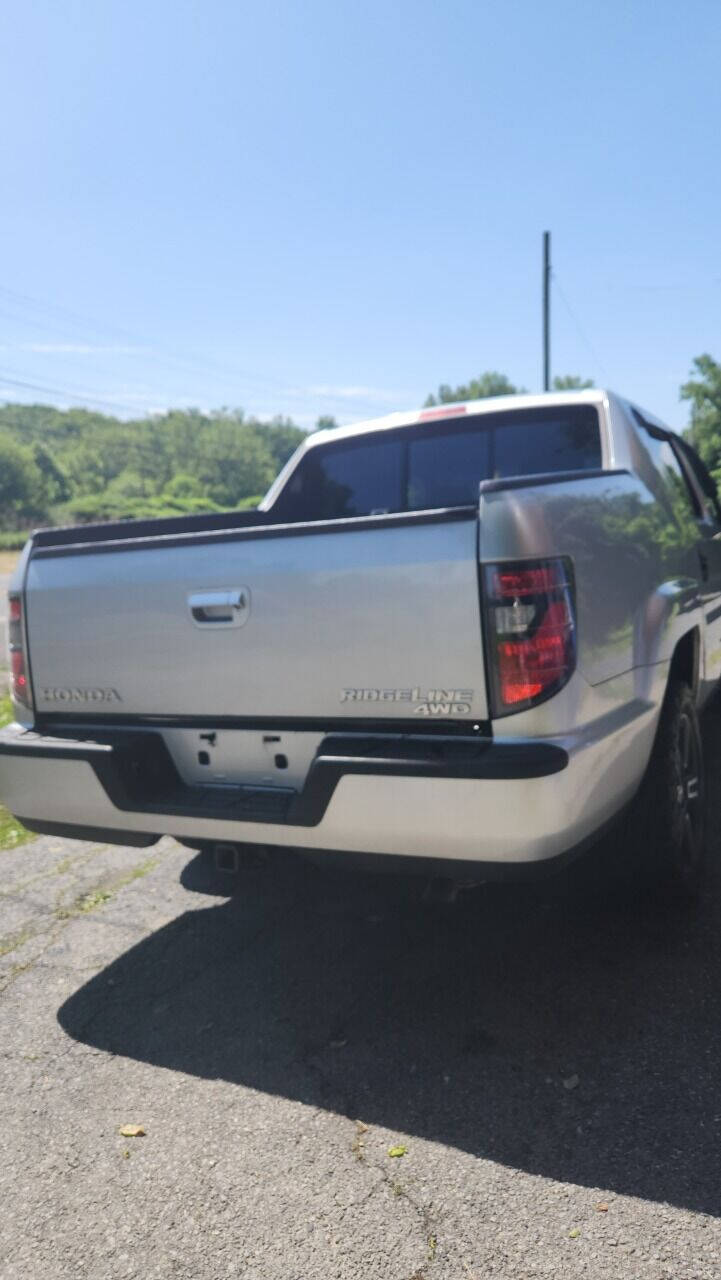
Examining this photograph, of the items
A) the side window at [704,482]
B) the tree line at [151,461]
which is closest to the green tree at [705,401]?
the side window at [704,482]

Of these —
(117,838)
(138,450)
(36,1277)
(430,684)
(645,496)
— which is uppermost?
(138,450)

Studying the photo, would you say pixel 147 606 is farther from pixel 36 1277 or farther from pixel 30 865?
pixel 30 865

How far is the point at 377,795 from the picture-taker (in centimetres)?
263

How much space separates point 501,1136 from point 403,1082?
344mm

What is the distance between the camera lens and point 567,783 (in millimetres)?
2541

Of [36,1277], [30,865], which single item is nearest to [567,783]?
[36,1277]

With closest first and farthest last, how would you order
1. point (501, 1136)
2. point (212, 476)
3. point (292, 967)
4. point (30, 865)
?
point (501, 1136)
point (292, 967)
point (30, 865)
point (212, 476)

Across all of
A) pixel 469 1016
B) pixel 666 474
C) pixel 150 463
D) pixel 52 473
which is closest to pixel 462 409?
pixel 666 474

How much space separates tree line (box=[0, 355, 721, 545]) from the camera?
116 meters

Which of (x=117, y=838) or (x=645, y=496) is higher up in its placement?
(x=645, y=496)

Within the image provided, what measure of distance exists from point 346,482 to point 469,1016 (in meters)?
2.56

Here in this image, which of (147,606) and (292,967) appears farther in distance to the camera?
(292,967)

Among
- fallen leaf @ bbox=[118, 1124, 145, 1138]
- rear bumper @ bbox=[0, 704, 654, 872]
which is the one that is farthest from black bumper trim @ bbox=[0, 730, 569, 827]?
fallen leaf @ bbox=[118, 1124, 145, 1138]

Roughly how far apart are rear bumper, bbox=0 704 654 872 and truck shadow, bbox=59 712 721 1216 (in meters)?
0.46
